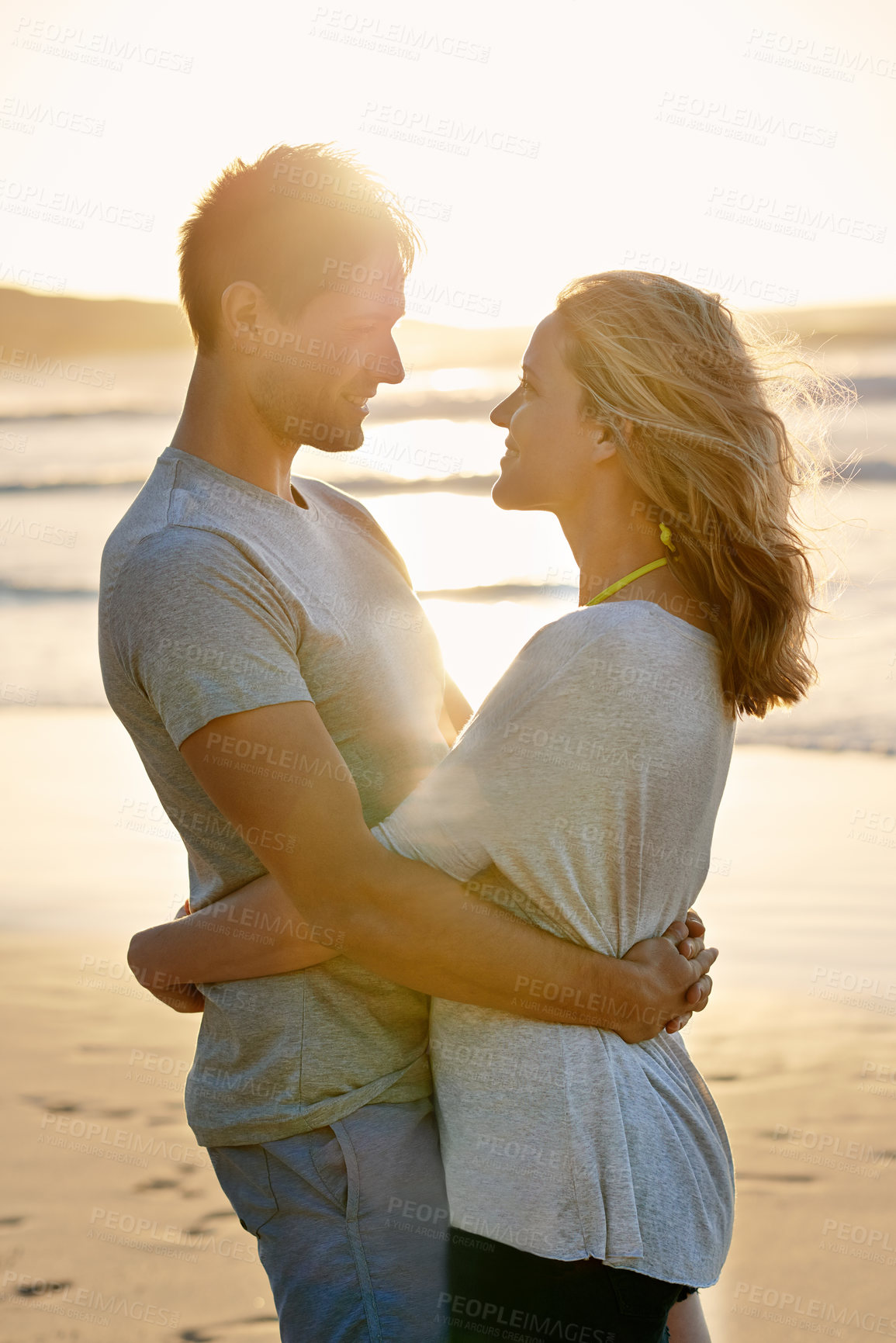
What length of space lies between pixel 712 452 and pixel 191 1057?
382 centimetres

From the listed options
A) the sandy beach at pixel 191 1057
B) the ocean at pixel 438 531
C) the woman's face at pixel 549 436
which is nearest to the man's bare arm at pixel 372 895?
the woman's face at pixel 549 436

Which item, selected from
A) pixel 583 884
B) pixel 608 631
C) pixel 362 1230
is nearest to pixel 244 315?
pixel 608 631

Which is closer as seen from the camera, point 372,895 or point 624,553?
point 372,895

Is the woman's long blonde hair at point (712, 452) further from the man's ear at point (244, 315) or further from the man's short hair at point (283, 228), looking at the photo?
the man's ear at point (244, 315)

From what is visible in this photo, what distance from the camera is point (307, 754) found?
1.94 m

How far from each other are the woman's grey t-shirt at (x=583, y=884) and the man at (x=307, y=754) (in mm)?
63

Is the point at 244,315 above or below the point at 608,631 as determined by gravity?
above

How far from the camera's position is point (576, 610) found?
1977 mm

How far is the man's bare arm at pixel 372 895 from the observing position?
1.92 meters

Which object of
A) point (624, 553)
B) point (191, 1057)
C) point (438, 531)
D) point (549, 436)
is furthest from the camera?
point (438, 531)

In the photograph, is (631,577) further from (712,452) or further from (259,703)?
(259,703)

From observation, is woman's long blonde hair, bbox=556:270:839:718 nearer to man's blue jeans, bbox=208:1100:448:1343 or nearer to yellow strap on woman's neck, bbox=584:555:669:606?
yellow strap on woman's neck, bbox=584:555:669:606

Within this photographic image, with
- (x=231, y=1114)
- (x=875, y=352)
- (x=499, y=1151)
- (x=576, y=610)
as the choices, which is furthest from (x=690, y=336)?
(x=875, y=352)

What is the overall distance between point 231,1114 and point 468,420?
1740cm
